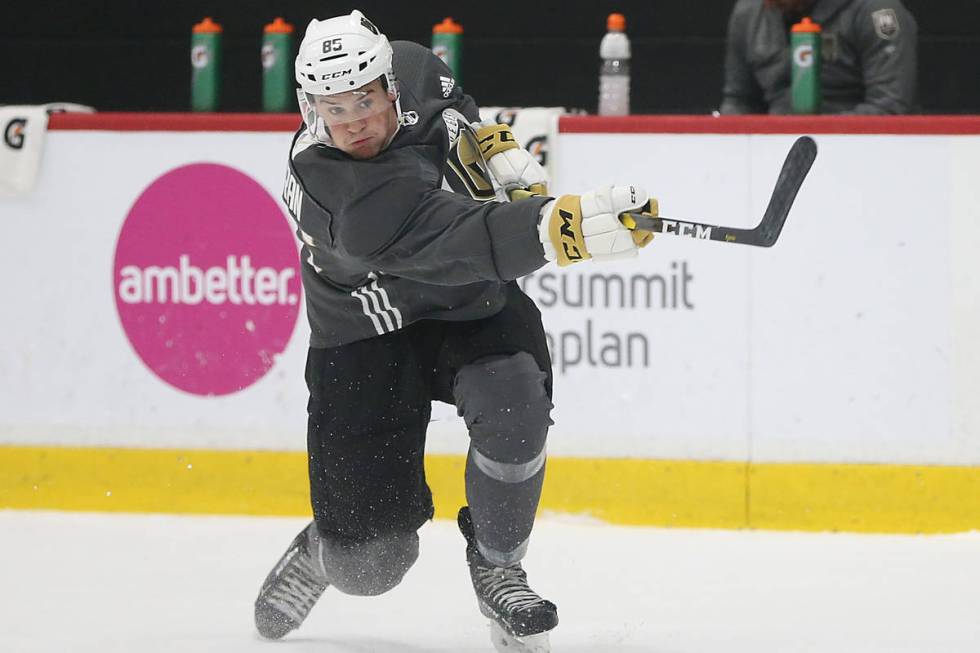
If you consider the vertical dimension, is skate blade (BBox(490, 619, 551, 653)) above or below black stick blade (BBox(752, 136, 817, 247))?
below

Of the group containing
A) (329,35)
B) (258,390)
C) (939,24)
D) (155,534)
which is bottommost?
(155,534)

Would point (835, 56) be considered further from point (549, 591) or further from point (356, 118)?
point (356, 118)

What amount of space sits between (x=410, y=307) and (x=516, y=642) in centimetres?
61

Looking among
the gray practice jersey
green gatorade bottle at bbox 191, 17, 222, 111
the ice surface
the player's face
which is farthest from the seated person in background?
the player's face

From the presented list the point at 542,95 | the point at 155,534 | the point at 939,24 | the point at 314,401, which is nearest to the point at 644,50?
the point at 542,95

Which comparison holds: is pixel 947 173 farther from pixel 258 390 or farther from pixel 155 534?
pixel 155 534

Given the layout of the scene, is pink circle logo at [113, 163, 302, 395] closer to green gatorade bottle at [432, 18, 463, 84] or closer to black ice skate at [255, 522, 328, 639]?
green gatorade bottle at [432, 18, 463, 84]

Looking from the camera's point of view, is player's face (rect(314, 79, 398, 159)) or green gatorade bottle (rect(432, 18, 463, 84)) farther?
green gatorade bottle (rect(432, 18, 463, 84))

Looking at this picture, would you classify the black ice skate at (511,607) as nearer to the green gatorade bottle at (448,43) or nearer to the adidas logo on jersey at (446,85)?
the adidas logo on jersey at (446,85)

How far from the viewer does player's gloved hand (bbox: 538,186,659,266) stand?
2199mm

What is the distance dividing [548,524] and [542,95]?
1.87m

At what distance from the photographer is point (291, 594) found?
9.53 ft

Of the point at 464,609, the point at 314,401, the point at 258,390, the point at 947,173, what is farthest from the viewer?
the point at 258,390

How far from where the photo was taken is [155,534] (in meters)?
3.92
